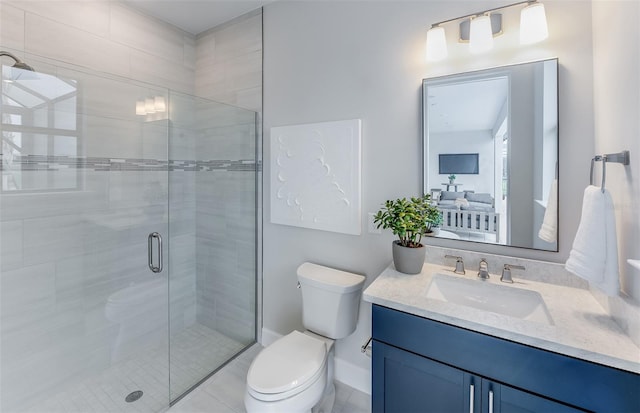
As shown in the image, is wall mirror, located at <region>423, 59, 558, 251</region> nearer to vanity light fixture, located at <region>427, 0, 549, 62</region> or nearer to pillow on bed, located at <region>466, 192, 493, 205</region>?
pillow on bed, located at <region>466, 192, 493, 205</region>

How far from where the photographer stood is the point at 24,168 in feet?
4.83

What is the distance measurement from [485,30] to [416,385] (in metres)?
1.68

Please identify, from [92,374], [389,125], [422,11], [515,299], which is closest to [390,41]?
[422,11]

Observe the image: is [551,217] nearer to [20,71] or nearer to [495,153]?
[495,153]

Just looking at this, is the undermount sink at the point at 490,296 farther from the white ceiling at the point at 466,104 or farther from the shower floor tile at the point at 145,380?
the shower floor tile at the point at 145,380

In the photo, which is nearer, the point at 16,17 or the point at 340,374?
the point at 16,17

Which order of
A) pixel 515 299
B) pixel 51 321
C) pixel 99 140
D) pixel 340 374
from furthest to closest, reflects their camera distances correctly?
pixel 340 374
pixel 99 140
pixel 51 321
pixel 515 299

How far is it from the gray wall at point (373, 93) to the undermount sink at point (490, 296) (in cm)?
22

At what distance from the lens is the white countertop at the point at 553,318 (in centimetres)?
85

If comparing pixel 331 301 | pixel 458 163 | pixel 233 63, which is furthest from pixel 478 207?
pixel 233 63

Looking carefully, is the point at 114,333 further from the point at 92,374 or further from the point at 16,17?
the point at 16,17

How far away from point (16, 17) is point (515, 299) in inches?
122

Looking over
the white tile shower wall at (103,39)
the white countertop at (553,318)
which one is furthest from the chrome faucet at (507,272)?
the white tile shower wall at (103,39)

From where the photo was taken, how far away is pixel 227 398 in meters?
1.75
